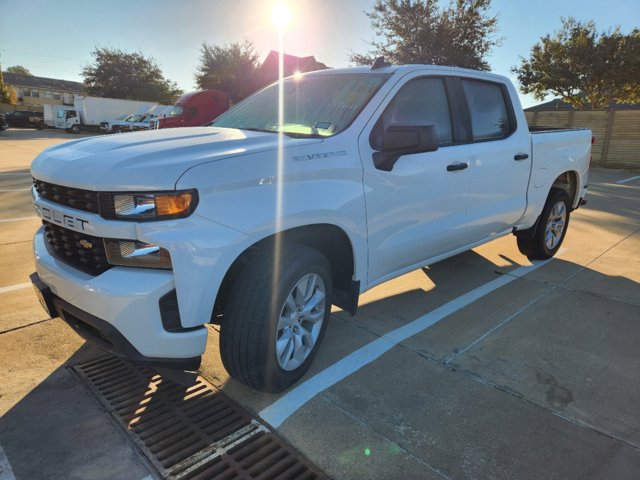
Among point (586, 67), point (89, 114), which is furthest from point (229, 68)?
point (586, 67)

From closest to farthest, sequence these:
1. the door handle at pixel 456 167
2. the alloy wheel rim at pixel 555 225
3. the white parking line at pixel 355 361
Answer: the white parking line at pixel 355 361 → the door handle at pixel 456 167 → the alloy wheel rim at pixel 555 225

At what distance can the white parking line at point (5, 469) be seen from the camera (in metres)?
2.06

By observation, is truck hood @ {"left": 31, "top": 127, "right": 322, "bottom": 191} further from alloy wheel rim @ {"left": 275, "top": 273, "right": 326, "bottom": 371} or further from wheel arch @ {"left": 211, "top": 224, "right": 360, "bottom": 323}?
alloy wheel rim @ {"left": 275, "top": 273, "right": 326, "bottom": 371}

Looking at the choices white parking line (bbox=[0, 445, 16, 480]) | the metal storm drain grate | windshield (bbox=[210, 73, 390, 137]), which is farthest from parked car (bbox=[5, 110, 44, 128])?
white parking line (bbox=[0, 445, 16, 480])

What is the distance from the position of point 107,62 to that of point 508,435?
5739 cm

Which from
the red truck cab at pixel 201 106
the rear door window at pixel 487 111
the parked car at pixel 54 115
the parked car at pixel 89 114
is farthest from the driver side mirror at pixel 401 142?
the parked car at pixel 54 115

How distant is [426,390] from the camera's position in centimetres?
279

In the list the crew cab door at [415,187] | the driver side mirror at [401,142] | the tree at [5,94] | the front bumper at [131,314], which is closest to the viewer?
the front bumper at [131,314]

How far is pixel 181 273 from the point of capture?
2.06 metres

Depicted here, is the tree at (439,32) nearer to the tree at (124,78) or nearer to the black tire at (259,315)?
the black tire at (259,315)

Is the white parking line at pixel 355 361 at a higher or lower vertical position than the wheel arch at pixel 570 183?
lower

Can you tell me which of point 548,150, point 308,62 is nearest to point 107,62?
point 308,62

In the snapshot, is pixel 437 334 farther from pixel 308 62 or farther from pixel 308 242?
pixel 308 62

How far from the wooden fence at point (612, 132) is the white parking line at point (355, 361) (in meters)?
16.7
